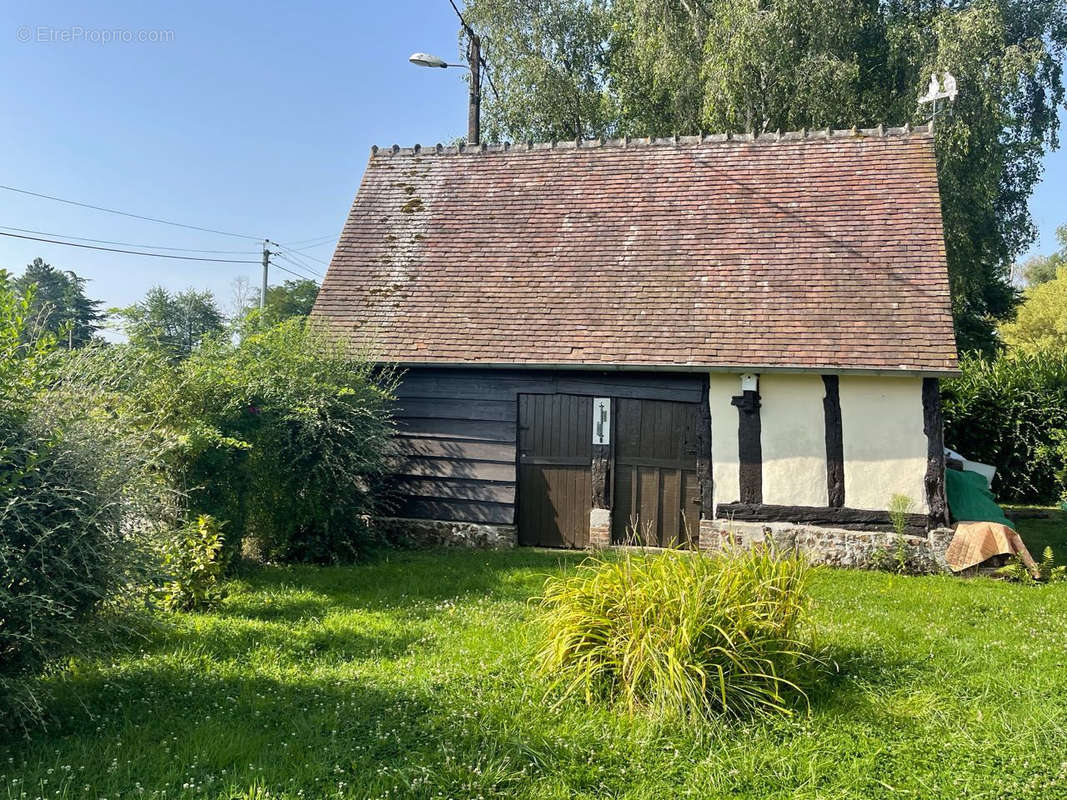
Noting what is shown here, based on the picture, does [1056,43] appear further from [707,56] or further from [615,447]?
[615,447]

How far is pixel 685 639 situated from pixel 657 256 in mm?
7022

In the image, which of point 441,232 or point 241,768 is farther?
point 441,232

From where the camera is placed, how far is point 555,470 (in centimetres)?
976

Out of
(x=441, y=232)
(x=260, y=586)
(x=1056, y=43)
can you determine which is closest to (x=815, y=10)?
(x=1056, y=43)

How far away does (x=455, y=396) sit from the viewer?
32.8ft

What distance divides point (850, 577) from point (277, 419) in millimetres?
6511

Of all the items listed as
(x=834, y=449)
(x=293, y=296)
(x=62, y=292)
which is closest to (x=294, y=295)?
(x=293, y=296)

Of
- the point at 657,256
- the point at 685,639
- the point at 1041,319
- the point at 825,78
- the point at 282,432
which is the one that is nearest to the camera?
the point at 685,639

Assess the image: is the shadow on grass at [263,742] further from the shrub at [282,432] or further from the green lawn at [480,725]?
the shrub at [282,432]

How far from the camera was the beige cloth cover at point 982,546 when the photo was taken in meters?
8.16

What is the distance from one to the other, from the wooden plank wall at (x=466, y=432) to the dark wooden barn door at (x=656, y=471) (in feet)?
1.34

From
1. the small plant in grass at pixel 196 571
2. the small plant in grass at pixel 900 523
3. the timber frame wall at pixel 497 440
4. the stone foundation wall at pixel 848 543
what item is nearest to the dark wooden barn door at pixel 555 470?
the timber frame wall at pixel 497 440

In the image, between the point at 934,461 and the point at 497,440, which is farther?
the point at 497,440

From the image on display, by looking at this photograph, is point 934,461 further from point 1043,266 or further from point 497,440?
point 1043,266
